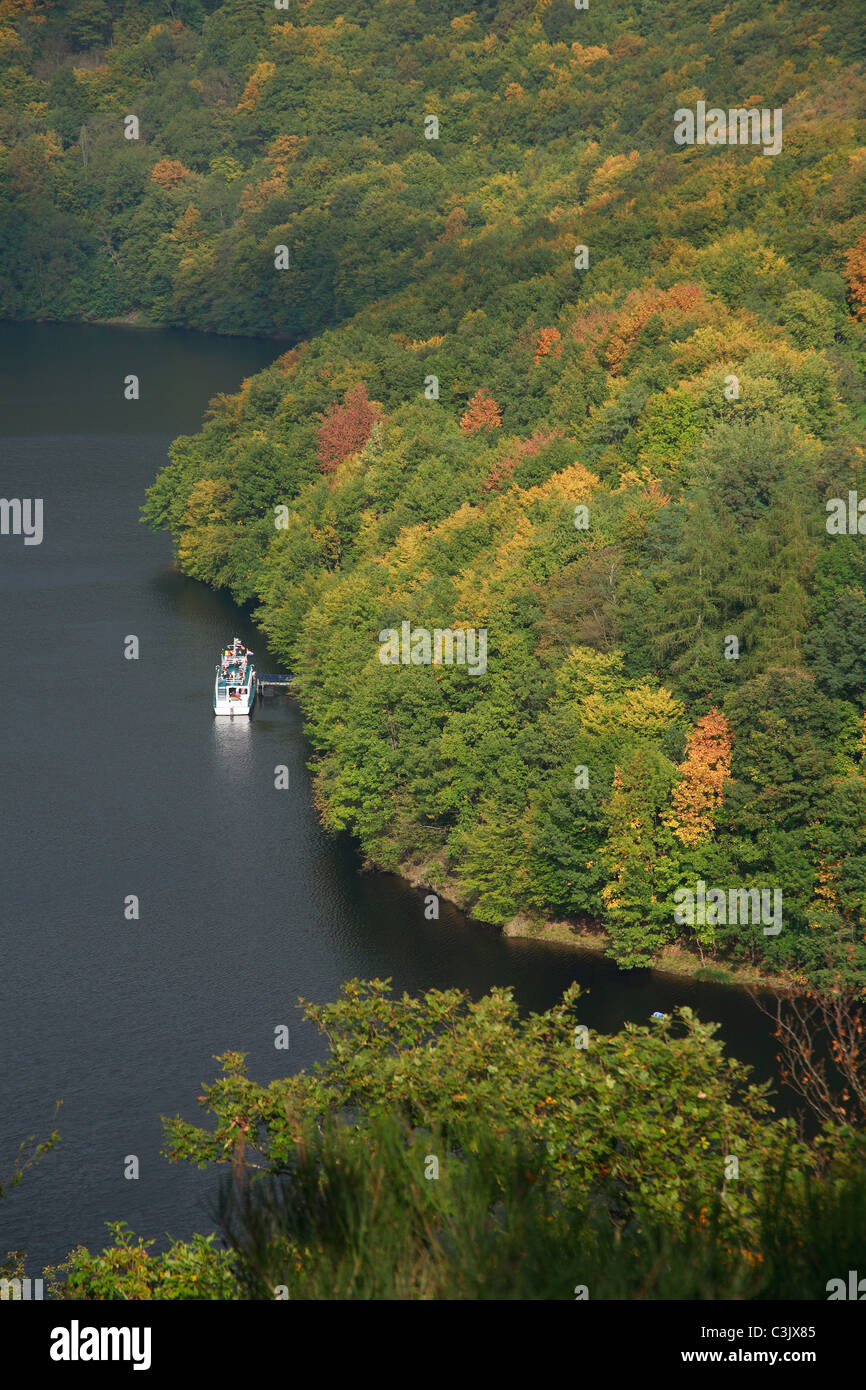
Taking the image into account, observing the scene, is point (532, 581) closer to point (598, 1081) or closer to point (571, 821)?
point (571, 821)

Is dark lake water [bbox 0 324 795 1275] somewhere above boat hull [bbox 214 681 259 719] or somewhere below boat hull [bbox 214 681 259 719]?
below

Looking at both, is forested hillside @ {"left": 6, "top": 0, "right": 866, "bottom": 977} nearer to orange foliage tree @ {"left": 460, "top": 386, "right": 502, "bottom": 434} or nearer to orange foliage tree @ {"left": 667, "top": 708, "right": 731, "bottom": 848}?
orange foliage tree @ {"left": 667, "top": 708, "right": 731, "bottom": 848}

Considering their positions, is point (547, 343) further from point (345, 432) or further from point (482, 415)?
point (345, 432)

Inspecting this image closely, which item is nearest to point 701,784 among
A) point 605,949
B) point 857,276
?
point 605,949

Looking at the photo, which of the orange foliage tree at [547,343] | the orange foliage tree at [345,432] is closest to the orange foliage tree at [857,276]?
the orange foliage tree at [547,343]

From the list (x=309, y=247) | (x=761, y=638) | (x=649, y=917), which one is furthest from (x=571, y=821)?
(x=309, y=247)

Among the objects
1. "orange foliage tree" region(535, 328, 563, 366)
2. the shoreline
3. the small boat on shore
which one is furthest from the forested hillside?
the small boat on shore
